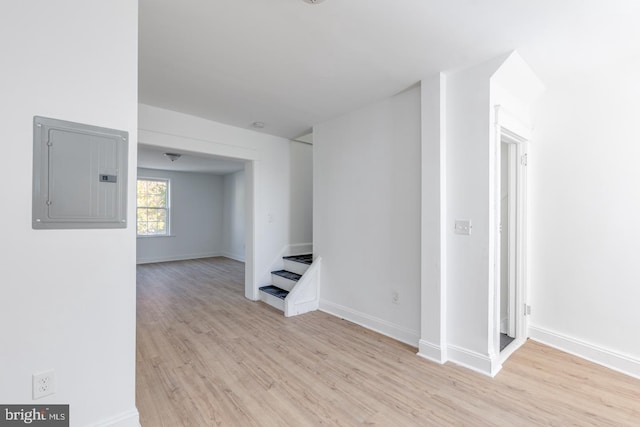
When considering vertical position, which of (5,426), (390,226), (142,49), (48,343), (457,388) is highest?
(142,49)

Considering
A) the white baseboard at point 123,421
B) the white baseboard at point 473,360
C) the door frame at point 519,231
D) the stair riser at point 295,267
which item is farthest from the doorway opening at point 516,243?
the white baseboard at point 123,421

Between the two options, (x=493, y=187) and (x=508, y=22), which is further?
(x=493, y=187)

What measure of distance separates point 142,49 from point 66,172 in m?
1.23

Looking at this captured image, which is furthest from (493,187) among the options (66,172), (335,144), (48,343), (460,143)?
(48,343)

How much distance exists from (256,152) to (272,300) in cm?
213

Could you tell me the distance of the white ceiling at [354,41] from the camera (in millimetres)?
1690

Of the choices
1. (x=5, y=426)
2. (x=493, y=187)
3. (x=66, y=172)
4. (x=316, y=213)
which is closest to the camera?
(x=5, y=426)

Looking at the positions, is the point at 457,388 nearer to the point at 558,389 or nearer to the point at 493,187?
the point at 558,389

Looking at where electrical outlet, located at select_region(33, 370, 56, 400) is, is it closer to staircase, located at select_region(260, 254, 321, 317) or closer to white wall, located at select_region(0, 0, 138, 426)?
white wall, located at select_region(0, 0, 138, 426)

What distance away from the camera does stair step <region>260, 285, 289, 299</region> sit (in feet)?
12.7

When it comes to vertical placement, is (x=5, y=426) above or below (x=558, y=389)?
above

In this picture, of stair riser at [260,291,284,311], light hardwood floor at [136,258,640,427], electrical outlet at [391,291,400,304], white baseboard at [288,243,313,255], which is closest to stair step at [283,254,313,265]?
white baseboard at [288,243,313,255]

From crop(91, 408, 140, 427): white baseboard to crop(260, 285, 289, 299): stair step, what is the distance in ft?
7.52

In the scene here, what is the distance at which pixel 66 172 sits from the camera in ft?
4.61
